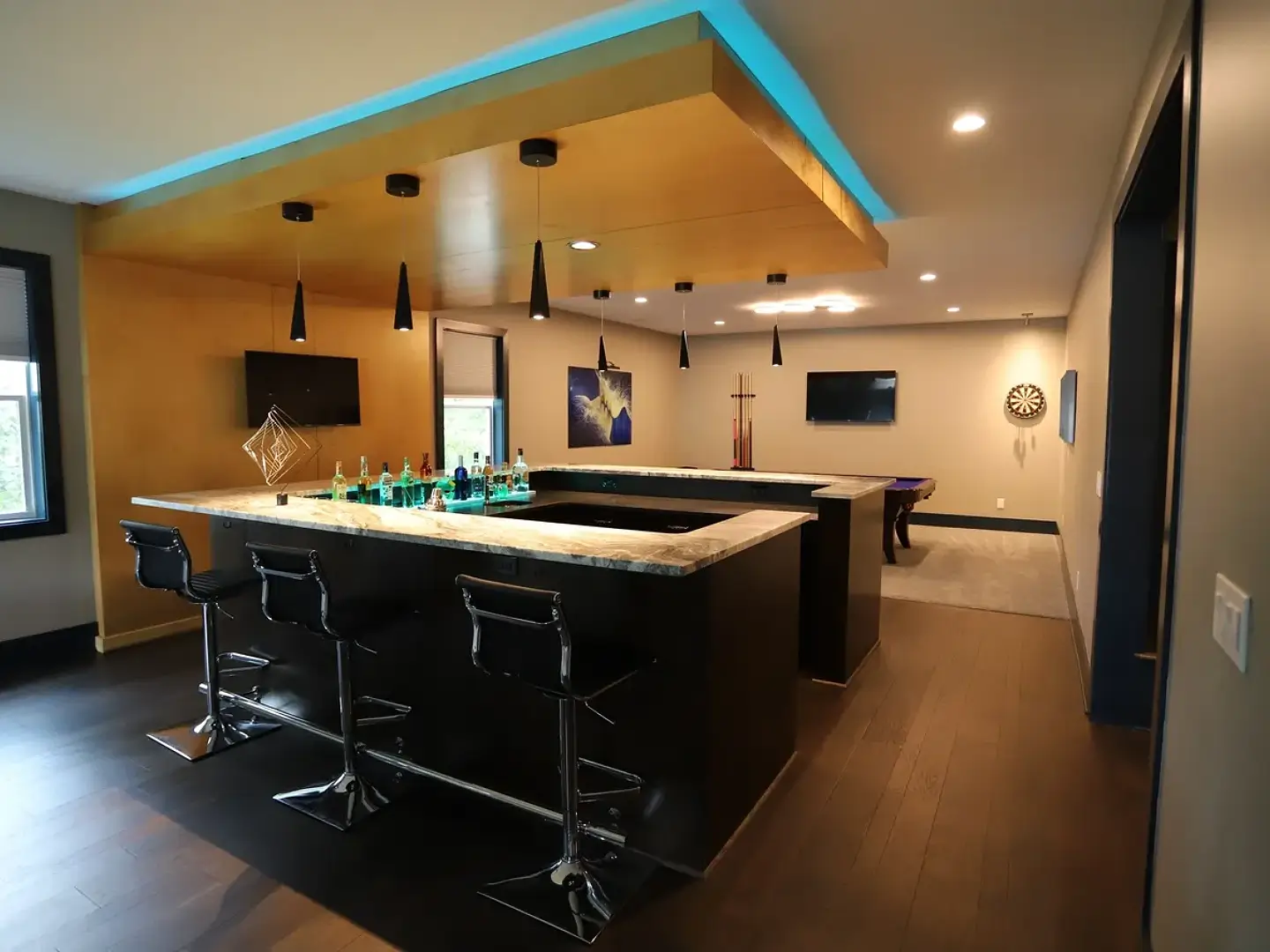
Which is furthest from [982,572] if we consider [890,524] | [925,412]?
[925,412]

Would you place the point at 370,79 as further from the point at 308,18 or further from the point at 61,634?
the point at 61,634

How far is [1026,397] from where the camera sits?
8445 mm

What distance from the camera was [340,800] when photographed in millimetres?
2598

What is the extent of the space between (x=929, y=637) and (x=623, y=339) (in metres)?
5.67

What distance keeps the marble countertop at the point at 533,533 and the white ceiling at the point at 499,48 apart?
1593 millimetres

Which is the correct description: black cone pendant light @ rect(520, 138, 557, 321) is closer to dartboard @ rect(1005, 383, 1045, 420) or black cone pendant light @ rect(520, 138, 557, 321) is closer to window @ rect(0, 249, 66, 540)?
window @ rect(0, 249, 66, 540)

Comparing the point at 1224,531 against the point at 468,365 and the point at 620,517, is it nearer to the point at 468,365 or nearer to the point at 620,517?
the point at 620,517

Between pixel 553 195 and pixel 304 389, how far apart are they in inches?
116

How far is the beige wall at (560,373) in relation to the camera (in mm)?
7172

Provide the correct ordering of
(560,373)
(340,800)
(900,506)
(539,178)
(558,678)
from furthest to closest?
(560,373)
(900,506)
(539,178)
(340,800)
(558,678)

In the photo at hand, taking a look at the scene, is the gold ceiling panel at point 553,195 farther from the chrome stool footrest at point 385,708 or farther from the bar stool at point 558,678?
the chrome stool footrest at point 385,708

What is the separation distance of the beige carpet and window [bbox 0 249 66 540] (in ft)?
18.5

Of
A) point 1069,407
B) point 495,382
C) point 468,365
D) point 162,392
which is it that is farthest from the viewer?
point 495,382

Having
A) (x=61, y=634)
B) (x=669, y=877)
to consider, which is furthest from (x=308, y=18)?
(x=61, y=634)
